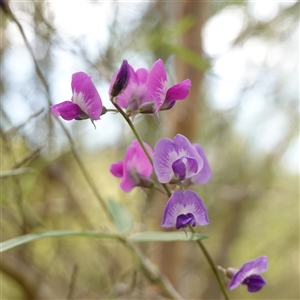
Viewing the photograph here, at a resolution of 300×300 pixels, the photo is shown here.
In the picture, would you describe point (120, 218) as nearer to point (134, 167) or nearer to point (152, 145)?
point (134, 167)

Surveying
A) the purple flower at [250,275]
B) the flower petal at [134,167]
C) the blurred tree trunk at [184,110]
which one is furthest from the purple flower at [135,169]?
the blurred tree trunk at [184,110]

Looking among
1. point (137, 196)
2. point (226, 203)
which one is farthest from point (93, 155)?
point (226, 203)

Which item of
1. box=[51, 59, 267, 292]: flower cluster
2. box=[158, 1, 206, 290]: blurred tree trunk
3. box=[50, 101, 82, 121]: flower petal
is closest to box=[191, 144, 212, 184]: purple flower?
box=[51, 59, 267, 292]: flower cluster

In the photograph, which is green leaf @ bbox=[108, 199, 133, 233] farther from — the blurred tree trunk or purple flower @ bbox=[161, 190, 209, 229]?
the blurred tree trunk

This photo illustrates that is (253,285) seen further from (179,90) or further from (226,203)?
(226,203)

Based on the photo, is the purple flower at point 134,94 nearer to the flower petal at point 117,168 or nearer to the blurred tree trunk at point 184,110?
the flower petal at point 117,168

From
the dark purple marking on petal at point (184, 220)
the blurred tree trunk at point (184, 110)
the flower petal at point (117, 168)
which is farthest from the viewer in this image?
the blurred tree trunk at point (184, 110)
